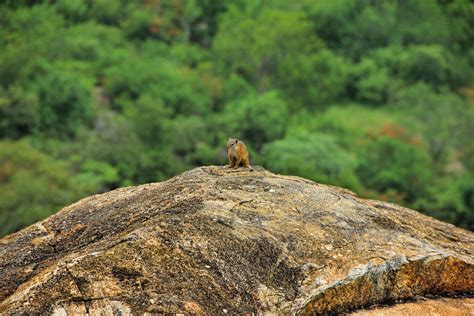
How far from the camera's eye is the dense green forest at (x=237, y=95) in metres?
43.6

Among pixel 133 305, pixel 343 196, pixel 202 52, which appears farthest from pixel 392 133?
pixel 133 305

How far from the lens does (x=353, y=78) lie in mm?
69062

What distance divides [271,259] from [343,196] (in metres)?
2.29

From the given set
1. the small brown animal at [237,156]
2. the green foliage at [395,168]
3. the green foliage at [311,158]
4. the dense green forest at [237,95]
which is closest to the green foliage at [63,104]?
the dense green forest at [237,95]

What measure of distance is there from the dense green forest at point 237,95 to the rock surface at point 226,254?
74.2ft

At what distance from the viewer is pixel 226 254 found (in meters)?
10.2

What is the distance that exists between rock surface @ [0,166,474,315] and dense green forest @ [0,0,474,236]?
2261cm

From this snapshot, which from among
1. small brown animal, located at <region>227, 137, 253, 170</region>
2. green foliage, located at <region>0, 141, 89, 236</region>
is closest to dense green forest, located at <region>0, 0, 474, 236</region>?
green foliage, located at <region>0, 141, 89, 236</region>

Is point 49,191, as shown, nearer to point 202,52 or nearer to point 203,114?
point 203,114

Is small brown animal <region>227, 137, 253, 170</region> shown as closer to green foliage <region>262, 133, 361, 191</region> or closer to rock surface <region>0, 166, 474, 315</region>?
rock surface <region>0, 166, 474, 315</region>

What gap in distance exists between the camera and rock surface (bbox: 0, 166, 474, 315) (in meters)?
9.52

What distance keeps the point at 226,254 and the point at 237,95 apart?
170 ft

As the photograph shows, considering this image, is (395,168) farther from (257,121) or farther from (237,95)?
(237,95)

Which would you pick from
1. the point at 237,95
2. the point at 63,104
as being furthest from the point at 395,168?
the point at 63,104
